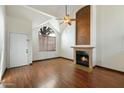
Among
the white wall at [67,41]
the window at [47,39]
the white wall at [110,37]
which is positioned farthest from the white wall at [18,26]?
the white wall at [110,37]

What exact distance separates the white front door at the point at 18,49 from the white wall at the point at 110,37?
13.8 feet

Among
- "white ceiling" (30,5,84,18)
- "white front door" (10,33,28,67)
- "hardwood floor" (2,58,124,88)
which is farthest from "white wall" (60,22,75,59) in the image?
"hardwood floor" (2,58,124,88)

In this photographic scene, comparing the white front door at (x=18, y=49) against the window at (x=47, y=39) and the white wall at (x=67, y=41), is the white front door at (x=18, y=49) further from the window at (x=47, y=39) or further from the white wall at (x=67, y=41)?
the white wall at (x=67, y=41)

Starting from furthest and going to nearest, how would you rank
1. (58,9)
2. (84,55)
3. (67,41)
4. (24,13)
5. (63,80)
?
(67,41) < (58,9) < (24,13) < (84,55) < (63,80)

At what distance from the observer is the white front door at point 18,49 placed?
5453mm

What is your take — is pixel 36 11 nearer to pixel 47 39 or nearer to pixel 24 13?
pixel 24 13

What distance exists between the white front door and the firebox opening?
311 cm

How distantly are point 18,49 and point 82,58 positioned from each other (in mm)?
3617

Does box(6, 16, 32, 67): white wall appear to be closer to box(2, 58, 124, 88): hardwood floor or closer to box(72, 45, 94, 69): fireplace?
box(2, 58, 124, 88): hardwood floor

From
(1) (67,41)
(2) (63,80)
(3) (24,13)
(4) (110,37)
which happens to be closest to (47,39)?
(1) (67,41)

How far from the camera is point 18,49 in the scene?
5723 millimetres

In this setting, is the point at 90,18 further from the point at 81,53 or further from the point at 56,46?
the point at 56,46
